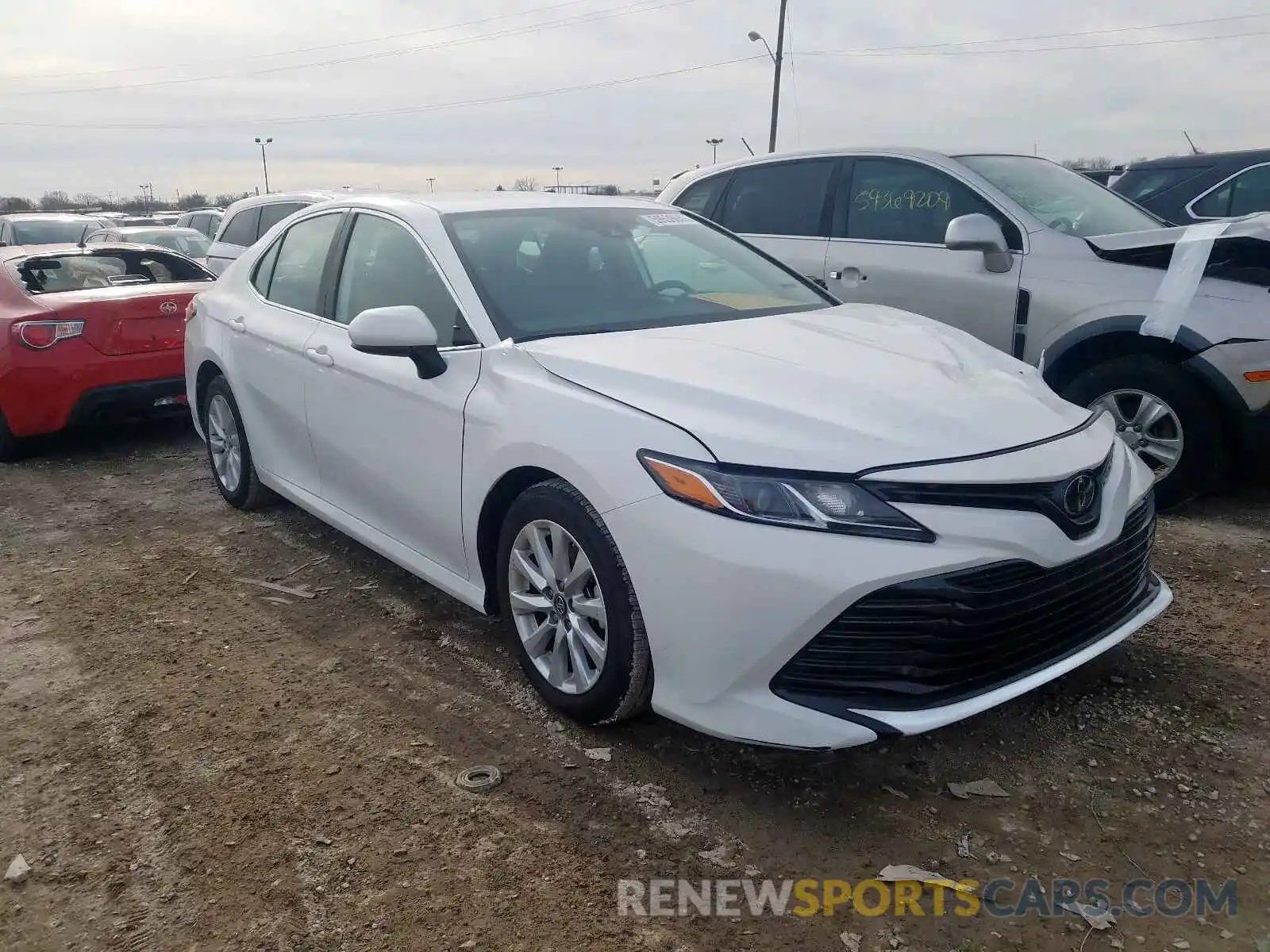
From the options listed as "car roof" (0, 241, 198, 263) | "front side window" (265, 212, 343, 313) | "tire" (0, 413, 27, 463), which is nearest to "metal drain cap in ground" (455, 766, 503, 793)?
"front side window" (265, 212, 343, 313)

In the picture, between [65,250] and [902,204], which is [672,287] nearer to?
[902,204]

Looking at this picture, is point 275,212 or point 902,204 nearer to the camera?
point 902,204

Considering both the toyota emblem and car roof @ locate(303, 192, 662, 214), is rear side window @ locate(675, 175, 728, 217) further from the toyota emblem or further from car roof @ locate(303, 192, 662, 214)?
the toyota emblem

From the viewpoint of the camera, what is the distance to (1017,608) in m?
2.48

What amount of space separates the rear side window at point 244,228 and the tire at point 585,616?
25.5 ft

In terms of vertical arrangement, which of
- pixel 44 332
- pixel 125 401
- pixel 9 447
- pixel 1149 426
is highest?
pixel 44 332

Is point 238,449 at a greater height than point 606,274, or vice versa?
point 606,274

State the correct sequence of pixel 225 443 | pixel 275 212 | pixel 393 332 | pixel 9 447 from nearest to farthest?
1. pixel 393 332
2. pixel 225 443
3. pixel 9 447
4. pixel 275 212

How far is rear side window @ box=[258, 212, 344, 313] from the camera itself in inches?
171

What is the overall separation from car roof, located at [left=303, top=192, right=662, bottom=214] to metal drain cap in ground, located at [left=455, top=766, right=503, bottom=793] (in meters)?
2.05

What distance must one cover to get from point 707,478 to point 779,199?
420cm

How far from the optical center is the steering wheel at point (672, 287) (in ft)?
12.1

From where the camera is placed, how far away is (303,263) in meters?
4.50

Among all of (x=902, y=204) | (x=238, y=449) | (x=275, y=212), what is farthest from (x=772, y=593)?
(x=275, y=212)
